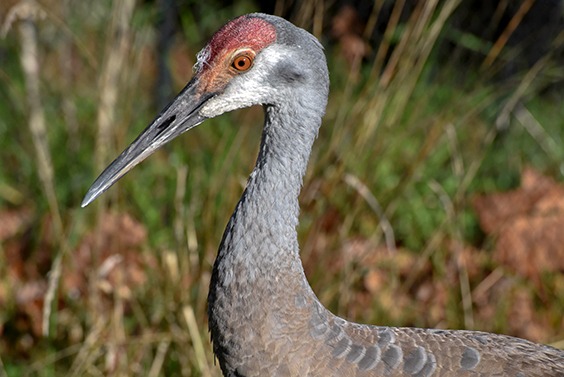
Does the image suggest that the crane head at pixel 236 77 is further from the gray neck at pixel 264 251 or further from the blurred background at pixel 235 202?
the blurred background at pixel 235 202

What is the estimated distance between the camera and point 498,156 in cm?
530

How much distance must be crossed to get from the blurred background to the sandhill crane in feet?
2.54

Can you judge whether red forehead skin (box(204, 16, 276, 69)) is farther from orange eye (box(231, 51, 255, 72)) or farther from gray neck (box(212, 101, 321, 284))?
gray neck (box(212, 101, 321, 284))

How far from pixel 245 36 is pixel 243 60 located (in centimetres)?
6

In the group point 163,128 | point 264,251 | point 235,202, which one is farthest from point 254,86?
point 235,202

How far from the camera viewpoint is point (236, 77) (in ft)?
8.41

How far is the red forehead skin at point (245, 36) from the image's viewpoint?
2549 millimetres

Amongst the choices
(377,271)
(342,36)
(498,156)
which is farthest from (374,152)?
(498,156)

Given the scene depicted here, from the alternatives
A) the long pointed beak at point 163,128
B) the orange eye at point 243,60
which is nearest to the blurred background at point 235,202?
the long pointed beak at point 163,128

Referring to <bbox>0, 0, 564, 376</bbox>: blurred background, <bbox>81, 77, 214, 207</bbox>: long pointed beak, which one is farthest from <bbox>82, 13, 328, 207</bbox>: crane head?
<bbox>0, 0, 564, 376</bbox>: blurred background

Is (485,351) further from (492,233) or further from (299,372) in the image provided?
(492,233)

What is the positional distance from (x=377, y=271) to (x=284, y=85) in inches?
67.8

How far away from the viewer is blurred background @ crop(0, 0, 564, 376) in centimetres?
352

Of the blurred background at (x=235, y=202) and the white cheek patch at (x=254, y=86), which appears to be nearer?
the white cheek patch at (x=254, y=86)
